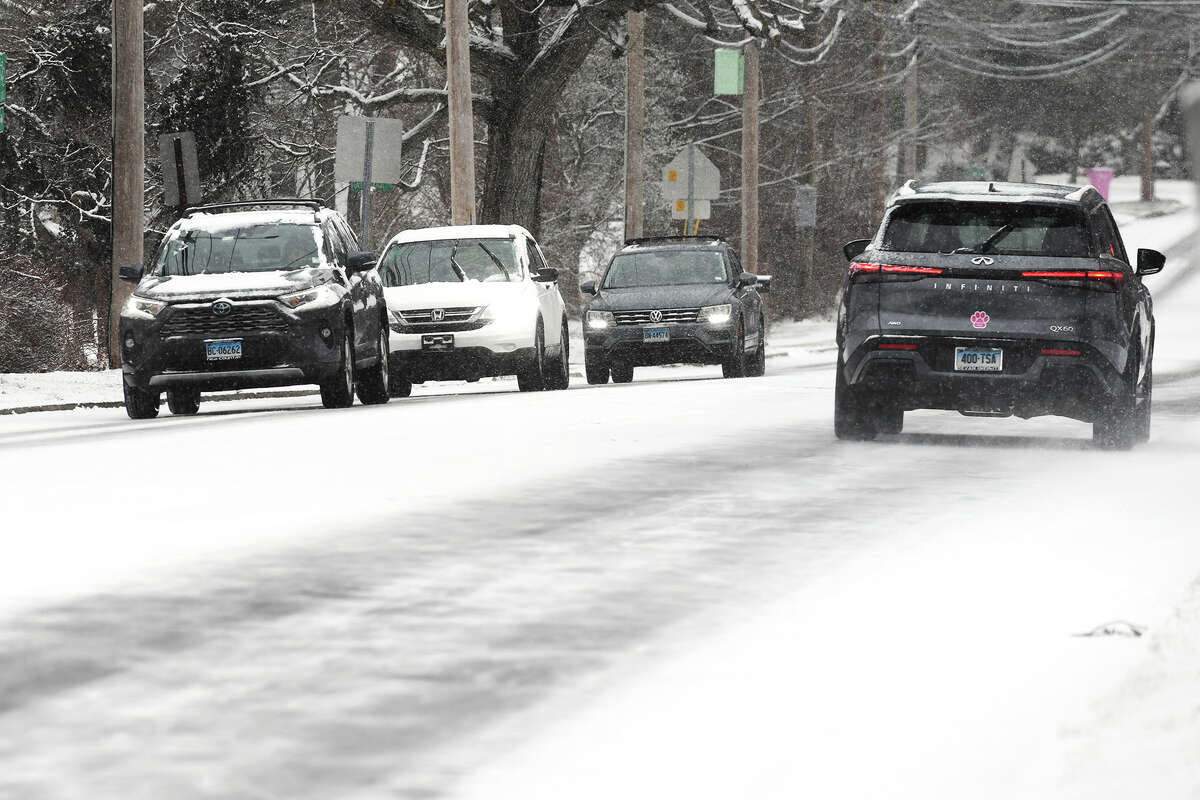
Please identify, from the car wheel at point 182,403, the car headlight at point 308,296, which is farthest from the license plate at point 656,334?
the car headlight at point 308,296

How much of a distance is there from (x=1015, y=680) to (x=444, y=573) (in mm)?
2897

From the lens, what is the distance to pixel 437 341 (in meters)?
24.0

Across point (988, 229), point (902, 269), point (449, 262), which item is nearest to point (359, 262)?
point (449, 262)

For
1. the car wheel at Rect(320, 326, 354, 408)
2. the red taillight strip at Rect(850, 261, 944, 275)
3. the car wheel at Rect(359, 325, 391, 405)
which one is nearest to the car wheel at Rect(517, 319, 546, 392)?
the car wheel at Rect(359, 325, 391, 405)

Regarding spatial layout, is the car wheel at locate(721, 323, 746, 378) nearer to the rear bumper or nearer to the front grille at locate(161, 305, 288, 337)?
the front grille at locate(161, 305, 288, 337)

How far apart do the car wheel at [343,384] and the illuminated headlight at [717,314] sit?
7.30 m

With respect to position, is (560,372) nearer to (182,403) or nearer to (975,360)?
(182,403)

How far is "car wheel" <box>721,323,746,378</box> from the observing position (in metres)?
27.8

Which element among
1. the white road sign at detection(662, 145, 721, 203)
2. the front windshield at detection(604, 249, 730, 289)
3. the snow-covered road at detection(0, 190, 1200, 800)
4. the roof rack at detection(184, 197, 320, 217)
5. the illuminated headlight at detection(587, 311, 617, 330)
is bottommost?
the snow-covered road at detection(0, 190, 1200, 800)

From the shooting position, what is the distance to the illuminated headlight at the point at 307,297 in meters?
20.6

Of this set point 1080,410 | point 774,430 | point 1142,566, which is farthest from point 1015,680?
point 774,430

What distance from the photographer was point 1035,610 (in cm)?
822

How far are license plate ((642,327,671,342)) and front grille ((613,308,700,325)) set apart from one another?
93 mm

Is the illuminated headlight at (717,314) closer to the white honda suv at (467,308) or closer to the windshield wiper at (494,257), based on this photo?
the white honda suv at (467,308)
